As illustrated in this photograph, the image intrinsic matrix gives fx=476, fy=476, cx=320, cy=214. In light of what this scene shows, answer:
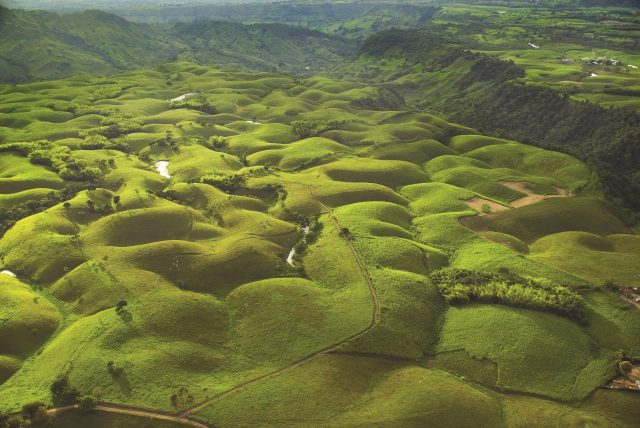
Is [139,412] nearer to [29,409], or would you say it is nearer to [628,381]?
[29,409]

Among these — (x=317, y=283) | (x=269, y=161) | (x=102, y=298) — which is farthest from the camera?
(x=269, y=161)

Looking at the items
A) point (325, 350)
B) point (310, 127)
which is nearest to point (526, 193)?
point (325, 350)

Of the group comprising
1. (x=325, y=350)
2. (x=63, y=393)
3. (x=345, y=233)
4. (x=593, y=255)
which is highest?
(x=345, y=233)

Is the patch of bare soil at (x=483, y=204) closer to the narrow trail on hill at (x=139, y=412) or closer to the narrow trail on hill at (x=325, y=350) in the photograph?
the narrow trail on hill at (x=325, y=350)

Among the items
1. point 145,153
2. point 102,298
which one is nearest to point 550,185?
point 102,298

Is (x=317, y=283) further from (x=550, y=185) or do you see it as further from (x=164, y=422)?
(x=550, y=185)

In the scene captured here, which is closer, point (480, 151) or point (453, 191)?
point (453, 191)
